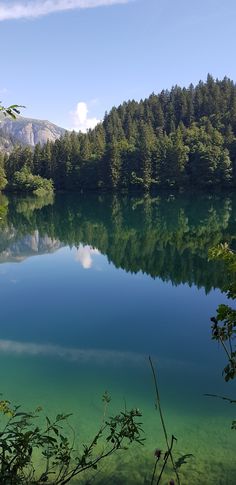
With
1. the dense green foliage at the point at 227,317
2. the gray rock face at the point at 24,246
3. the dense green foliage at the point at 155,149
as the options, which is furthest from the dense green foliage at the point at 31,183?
the dense green foliage at the point at 227,317

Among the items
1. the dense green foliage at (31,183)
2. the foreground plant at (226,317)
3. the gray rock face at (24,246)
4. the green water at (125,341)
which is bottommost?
the green water at (125,341)

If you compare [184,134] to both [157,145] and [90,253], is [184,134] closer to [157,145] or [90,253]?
[157,145]

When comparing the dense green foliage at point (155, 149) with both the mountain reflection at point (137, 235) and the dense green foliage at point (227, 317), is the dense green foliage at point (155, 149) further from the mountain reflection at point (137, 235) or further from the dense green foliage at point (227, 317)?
the dense green foliage at point (227, 317)

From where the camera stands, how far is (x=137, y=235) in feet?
148

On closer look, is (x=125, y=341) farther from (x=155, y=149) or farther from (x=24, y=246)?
(x=155, y=149)

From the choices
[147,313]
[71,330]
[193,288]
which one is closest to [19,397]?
[71,330]

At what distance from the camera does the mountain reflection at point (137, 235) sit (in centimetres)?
3025

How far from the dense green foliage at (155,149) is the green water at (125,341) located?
60803 mm

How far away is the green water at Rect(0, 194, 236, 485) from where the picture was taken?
9.80 m

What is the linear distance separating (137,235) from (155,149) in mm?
64616

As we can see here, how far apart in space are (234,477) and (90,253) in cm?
3056

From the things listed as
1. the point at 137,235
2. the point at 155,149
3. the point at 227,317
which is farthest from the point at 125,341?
the point at 155,149

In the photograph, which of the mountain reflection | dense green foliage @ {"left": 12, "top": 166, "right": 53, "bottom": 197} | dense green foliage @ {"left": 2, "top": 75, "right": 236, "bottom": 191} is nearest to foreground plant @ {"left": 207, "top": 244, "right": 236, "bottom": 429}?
the mountain reflection

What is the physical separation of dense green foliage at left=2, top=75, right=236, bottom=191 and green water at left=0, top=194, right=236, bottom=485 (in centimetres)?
6080
